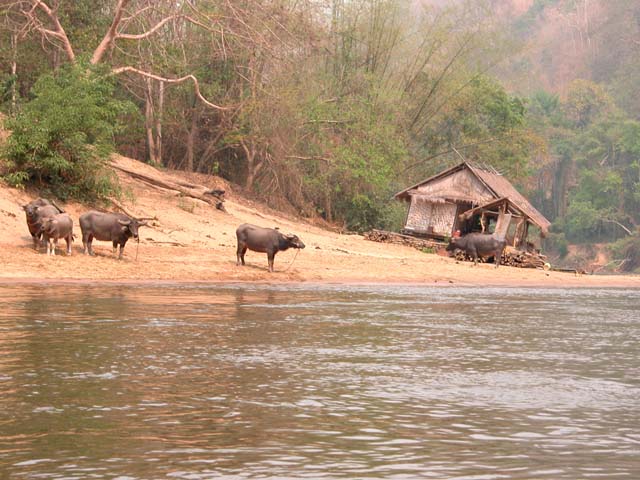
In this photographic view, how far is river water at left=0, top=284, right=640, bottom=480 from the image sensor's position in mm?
6555

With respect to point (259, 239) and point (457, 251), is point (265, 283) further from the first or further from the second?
point (457, 251)

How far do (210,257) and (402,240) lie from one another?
13.0m

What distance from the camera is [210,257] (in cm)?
2434

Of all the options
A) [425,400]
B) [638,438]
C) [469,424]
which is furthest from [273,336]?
[638,438]

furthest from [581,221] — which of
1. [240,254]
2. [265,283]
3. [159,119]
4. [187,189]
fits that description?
[265,283]

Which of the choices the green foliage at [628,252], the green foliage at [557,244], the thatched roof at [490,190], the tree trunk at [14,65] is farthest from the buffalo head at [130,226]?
the green foliage at [557,244]

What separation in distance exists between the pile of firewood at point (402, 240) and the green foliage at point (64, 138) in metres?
11.8

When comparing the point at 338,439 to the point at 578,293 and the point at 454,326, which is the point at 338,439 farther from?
the point at 578,293

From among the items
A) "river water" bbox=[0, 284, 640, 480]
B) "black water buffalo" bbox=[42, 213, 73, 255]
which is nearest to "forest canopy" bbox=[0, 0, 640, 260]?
"black water buffalo" bbox=[42, 213, 73, 255]

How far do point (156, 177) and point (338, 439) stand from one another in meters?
25.7

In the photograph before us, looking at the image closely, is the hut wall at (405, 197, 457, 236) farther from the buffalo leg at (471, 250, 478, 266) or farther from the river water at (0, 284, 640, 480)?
the river water at (0, 284, 640, 480)

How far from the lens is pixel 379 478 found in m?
6.14

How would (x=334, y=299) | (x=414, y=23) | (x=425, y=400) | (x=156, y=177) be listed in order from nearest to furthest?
(x=425, y=400) < (x=334, y=299) < (x=156, y=177) < (x=414, y=23)

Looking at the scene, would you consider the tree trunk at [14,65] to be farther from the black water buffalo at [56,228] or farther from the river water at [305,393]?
the river water at [305,393]
